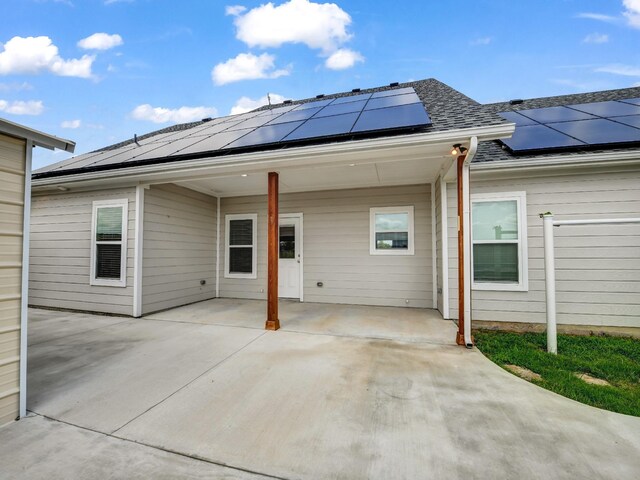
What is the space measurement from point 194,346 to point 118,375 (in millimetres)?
906

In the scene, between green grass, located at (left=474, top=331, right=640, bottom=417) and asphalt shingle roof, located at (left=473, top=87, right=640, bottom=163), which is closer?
green grass, located at (left=474, top=331, right=640, bottom=417)

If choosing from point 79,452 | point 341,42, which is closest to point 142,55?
point 341,42

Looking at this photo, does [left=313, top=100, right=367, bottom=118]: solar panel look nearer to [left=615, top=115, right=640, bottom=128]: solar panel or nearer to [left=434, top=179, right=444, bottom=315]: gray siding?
[left=434, top=179, right=444, bottom=315]: gray siding

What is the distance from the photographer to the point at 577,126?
4.86 meters

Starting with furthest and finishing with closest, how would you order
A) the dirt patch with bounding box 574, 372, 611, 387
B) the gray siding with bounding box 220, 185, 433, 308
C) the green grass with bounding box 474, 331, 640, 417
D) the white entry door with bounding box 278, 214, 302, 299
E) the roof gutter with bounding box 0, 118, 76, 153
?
the white entry door with bounding box 278, 214, 302, 299
the gray siding with bounding box 220, 185, 433, 308
the dirt patch with bounding box 574, 372, 611, 387
the green grass with bounding box 474, 331, 640, 417
the roof gutter with bounding box 0, 118, 76, 153

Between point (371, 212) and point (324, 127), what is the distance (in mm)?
2427

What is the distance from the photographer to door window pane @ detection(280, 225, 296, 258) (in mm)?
6730

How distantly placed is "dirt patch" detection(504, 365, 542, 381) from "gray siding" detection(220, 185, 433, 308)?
2739mm

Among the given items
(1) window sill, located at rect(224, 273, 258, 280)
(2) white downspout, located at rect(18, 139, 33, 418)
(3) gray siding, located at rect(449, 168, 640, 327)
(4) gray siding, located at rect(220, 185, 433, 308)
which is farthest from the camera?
(1) window sill, located at rect(224, 273, 258, 280)

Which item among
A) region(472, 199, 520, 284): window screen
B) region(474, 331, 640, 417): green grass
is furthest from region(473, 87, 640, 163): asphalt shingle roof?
region(474, 331, 640, 417): green grass

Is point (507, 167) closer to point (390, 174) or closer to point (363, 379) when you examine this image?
point (390, 174)

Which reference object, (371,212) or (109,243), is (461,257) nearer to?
(371,212)

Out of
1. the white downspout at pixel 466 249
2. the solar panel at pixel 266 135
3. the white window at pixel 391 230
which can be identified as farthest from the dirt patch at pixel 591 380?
the solar panel at pixel 266 135

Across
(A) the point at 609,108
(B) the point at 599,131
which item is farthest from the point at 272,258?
(A) the point at 609,108
